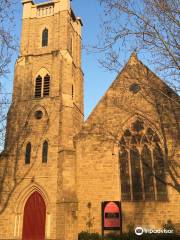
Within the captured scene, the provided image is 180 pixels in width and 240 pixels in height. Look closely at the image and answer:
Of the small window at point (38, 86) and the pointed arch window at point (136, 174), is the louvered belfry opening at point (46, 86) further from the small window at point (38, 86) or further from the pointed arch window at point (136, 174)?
the pointed arch window at point (136, 174)

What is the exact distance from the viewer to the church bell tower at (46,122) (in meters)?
16.3

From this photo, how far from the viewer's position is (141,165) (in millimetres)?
16172

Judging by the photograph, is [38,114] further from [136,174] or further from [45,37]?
[136,174]

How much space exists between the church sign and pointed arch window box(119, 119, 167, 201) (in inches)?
60.9

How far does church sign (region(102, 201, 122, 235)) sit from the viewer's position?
13.7 meters

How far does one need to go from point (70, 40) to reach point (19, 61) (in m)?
4.58

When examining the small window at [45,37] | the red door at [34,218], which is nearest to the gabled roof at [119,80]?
the red door at [34,218]

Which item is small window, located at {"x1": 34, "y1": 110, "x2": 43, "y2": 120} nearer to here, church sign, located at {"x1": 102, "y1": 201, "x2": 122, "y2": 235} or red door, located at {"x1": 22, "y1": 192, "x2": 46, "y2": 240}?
red door, located at {"x1": 22, "y1": 192, "x2": 46, "y2": 240}

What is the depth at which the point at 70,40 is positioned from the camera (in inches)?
909

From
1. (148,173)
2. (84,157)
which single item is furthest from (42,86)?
(148,173)

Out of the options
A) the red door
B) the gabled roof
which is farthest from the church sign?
the gabled roof

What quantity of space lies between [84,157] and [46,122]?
12.6 ft

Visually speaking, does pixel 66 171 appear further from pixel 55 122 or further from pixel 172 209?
pixel 172 209

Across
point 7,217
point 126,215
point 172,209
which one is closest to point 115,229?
point 126,215
